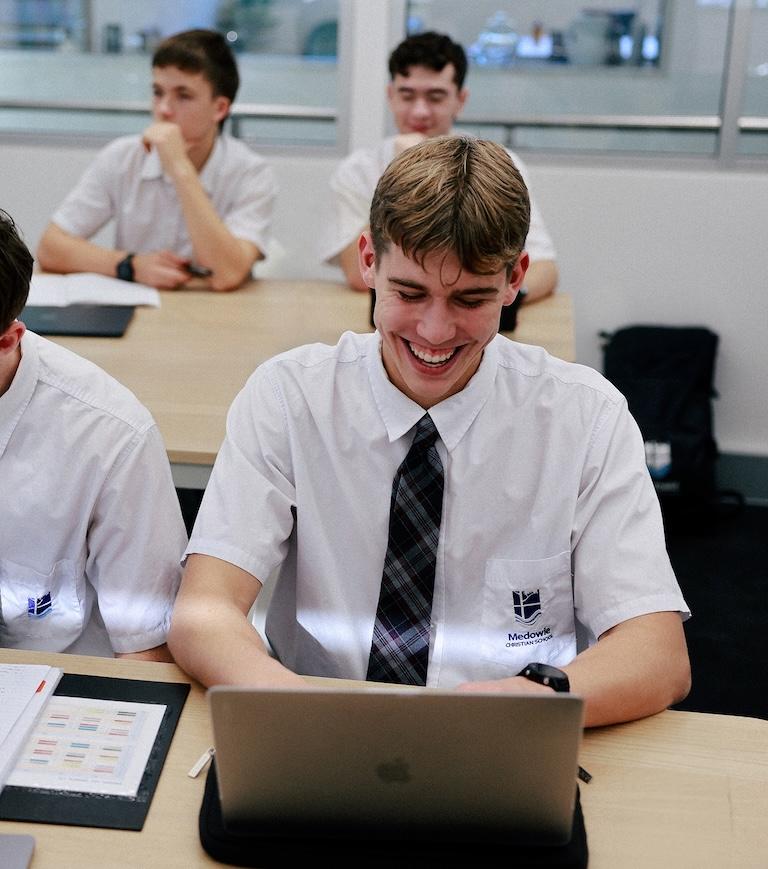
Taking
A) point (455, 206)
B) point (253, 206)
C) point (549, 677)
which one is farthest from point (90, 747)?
point (253, 206)

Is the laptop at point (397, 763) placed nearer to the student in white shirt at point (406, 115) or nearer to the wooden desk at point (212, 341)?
the wooden desk at point (212, 341)

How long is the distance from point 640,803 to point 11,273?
2.99 feet

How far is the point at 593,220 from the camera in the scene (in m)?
3.42

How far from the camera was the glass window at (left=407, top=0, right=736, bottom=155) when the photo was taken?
3.44 m

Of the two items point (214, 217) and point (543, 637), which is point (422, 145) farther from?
point (214, 217)

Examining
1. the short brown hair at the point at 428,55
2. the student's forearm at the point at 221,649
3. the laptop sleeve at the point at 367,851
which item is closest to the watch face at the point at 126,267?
the short brown hair at the point at 428,55

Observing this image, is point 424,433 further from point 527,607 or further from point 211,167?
point 211,167

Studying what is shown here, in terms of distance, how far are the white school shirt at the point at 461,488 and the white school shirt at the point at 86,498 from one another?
106 mm

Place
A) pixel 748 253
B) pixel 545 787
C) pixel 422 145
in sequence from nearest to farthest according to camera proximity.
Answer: pixel 545 787 < pixel 422 145 < pixel 748 253

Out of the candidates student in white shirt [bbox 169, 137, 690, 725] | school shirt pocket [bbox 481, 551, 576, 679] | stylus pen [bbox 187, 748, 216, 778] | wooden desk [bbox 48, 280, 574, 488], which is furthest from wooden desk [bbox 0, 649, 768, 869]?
wooden desk [bbox 48, 280, 574, 488]

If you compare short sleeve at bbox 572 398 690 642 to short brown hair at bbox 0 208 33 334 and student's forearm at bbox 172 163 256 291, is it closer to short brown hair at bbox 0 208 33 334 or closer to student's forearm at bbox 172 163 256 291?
short brown hair at bbox 0 208 33 334

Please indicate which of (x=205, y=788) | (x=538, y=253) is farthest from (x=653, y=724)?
(x=538, y=253)

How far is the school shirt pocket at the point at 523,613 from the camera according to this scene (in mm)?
1361

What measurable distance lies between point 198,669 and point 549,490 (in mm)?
505
